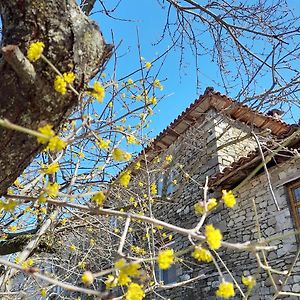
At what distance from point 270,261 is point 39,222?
3588mm

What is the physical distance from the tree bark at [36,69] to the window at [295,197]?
5044 mm

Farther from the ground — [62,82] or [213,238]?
[62,82]

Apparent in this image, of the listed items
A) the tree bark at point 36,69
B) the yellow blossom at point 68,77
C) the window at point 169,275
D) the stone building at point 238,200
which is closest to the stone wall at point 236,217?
the stone building at point 238,200

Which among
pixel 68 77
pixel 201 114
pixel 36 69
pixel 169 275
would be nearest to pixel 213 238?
pixel 68 77

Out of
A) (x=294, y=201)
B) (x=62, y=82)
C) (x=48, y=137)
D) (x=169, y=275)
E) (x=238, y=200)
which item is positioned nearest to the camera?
(x=48, y=137)

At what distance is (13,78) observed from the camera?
130 cm

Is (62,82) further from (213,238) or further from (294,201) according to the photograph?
(294,201)

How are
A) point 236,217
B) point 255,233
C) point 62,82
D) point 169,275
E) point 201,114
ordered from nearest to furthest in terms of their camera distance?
point 62,82 < point 255,233 < point 236,217 < point 201,114 < point 169,275

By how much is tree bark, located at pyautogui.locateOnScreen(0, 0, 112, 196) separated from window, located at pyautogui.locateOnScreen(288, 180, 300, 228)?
5044mm

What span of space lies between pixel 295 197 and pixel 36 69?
210 inches

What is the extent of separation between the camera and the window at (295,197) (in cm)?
563

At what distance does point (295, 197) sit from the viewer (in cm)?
577

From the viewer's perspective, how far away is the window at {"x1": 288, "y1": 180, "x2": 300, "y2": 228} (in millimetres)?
5629

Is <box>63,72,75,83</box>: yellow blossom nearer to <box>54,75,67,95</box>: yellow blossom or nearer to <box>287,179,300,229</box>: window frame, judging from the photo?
<box>54,75,67,95</box>: yellow blossom
